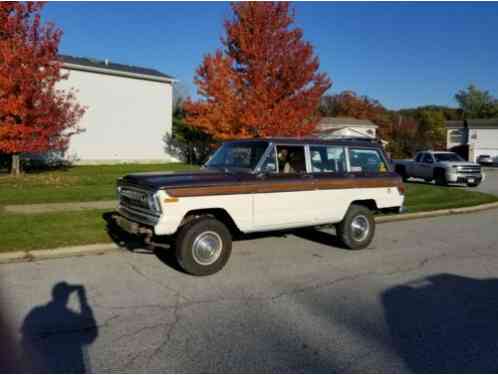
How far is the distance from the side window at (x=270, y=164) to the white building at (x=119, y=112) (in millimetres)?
19395

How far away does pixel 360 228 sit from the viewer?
7840 millimetres

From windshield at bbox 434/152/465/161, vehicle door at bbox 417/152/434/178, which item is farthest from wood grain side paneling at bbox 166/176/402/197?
windshield at bbox 434/152/465/161

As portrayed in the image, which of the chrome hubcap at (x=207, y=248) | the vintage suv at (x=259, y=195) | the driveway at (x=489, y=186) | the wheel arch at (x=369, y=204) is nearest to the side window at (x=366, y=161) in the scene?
the vintage suv at (x=259, y=195)

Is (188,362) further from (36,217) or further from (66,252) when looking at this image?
(36,217)

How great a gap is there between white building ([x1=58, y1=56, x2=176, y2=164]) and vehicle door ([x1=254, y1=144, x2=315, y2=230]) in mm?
19337

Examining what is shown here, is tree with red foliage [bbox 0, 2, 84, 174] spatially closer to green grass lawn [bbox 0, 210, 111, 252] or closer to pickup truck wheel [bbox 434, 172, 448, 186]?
green grass lawn [bbox 0, 210, 111, 252]

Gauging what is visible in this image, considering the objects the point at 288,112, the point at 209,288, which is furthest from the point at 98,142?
the point at 209,288

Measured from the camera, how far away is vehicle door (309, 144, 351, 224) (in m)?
7.19

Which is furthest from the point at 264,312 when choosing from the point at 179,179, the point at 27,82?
the point at 27,82

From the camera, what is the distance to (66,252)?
23.0ft

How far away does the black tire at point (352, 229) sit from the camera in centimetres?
763

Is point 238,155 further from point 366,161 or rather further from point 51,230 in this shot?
point 51,230

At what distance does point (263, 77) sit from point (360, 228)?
10534 millimetres

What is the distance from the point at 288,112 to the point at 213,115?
3134 mm
